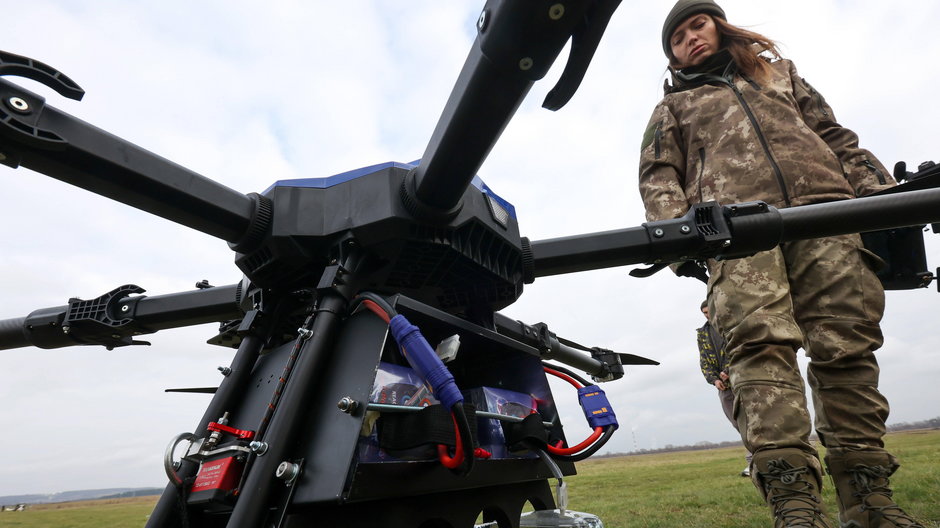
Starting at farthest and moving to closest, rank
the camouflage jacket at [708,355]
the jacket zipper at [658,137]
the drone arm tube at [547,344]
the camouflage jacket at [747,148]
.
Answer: the camouflage jacket at [708,355], the jacket zipper at [658,137], the camouflage jacket at [747,148], the drone arm tube at [547,344]

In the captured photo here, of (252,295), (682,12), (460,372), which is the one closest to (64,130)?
(252,295)

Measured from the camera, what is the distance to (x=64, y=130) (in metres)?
1.23

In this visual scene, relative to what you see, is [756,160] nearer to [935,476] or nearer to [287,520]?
[287,520]

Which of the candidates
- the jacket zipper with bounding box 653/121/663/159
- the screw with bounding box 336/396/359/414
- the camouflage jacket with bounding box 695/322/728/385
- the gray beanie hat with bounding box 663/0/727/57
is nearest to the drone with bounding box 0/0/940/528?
the screw with bounding box 336/396/359/414

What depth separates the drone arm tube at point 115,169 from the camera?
1.18m

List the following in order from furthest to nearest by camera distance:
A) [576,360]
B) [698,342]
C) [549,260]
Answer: [698,342] → [576,360] → [549,260]

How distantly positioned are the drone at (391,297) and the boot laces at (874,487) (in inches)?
40.1

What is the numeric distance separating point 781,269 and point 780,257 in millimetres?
84

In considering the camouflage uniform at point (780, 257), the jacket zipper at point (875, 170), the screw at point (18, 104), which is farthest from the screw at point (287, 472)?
the jacket zipper at point (875, 170)

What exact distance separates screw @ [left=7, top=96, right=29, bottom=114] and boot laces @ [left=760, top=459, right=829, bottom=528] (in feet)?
7.91

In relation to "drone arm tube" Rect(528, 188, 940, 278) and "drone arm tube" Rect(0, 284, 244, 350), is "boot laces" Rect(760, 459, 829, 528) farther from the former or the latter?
"drone arm tube" Rect(0, 284, 244, 350)

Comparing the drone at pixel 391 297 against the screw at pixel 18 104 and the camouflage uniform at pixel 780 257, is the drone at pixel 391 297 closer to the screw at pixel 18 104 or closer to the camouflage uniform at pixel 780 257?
the screw at pixel 18 104

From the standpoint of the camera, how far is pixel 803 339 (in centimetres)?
242

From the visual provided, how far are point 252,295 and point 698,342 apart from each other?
17.2 ft
